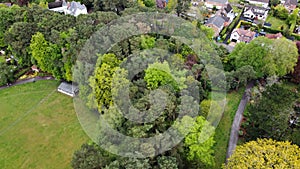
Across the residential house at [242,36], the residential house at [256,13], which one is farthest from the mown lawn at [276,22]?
the residential house at [242,36]

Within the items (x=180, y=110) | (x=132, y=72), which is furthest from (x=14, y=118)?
(x=180, y=110)

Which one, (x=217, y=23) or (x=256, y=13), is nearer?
(x=217, y=23)

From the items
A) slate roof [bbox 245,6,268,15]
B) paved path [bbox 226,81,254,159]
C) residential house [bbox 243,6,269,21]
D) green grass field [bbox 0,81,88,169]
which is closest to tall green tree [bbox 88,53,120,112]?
green grass field [bbox 0,81,88,169]

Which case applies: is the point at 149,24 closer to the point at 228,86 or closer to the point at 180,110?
the point at 228,86

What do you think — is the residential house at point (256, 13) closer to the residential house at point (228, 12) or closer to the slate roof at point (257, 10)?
the slate roof at point (257, 10)

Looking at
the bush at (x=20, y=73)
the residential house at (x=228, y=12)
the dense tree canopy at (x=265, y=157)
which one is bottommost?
the bush at (x=20, y=73)

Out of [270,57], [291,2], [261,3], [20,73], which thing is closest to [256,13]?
[261,3]

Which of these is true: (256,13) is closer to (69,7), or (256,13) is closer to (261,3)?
(261,3)
